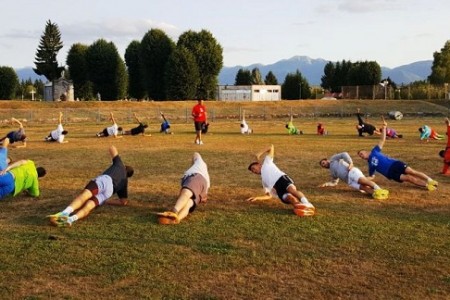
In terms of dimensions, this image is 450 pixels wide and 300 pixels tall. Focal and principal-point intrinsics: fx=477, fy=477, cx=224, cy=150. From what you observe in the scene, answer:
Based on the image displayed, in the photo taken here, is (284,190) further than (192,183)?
Yes

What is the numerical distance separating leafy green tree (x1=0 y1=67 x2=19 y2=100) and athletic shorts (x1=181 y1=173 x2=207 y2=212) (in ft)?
230

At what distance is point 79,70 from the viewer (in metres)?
68.4

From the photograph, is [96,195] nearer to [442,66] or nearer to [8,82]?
[8,82]

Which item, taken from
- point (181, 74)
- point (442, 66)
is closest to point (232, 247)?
point (181, 74)

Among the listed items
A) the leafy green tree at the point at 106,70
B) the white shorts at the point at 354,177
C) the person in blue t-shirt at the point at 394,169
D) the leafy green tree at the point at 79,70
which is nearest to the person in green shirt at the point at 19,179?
the white shorts at the point at 354,177

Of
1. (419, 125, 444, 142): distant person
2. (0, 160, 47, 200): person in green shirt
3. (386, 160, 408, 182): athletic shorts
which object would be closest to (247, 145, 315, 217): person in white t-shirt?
(386, 160, 408, 182): athletic shorts

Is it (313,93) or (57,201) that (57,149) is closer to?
(57,201)

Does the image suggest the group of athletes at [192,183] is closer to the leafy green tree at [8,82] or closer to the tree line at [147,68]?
the tree line at [147,68]

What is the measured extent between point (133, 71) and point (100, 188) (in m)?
65.5

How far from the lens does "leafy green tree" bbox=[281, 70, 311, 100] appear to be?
3095 inches

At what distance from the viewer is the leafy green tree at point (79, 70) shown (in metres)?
67.5

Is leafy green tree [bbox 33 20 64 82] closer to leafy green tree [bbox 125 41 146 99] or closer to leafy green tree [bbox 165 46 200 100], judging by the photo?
leafy green tree [bbox 125 41 146 99]

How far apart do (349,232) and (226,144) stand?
535 inches

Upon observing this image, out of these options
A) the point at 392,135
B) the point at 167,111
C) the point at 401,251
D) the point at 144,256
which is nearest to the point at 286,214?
the point at 401,251
